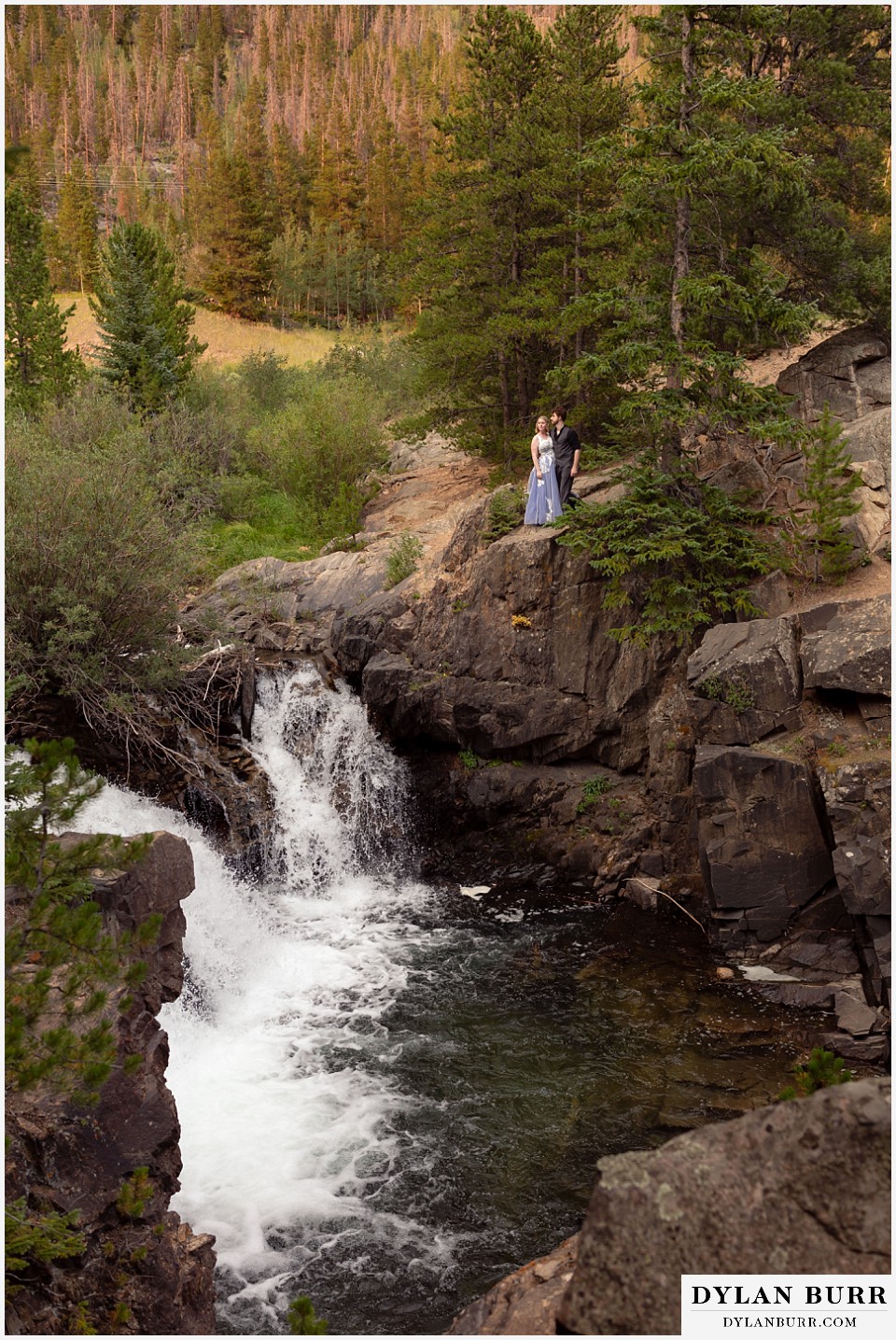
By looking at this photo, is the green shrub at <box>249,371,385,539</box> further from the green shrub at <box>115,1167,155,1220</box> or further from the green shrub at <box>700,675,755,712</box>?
the green shrub at <box>115,1167,155,1220</box>

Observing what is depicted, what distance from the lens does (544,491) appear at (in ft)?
53.5

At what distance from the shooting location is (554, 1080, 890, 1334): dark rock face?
3.90m

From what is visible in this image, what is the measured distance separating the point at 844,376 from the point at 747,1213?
54.7ft

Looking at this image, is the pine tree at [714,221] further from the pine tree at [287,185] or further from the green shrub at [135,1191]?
the pine tree at [287,185]

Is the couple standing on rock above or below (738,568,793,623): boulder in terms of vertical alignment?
above

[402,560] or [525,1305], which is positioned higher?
[402,560]

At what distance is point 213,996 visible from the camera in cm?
1213

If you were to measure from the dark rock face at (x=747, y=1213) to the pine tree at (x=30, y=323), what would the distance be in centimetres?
2544

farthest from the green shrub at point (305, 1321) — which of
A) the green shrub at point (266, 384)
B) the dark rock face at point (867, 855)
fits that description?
the green shrub at point (266, 384)

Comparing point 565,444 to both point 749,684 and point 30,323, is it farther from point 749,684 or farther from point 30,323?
point 30,323

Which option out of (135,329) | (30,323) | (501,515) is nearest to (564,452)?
(501,515)

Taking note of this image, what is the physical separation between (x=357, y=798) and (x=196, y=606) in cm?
543

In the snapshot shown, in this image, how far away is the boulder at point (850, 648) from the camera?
11.8 m

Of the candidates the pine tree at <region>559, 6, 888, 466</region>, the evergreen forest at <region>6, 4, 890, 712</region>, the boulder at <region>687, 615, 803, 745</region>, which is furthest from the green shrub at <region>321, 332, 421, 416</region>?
the boulder at <region>687, 615, 803, 745</region>
